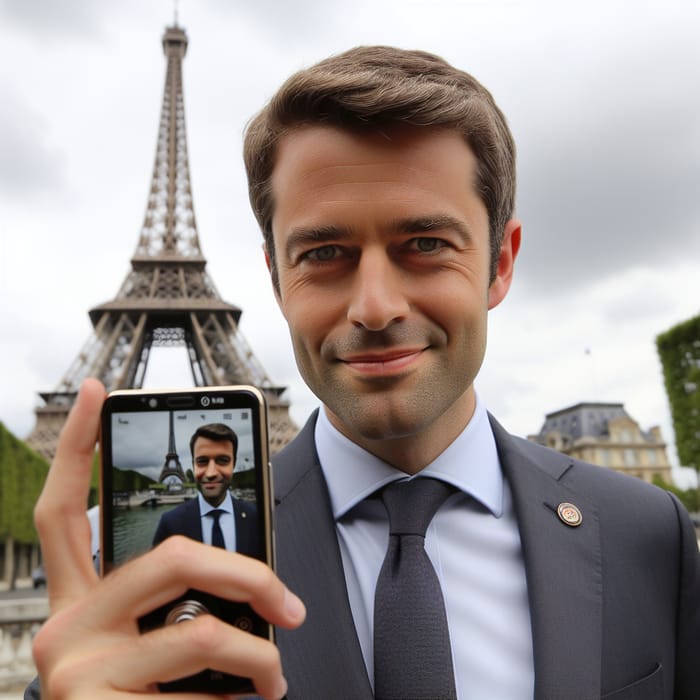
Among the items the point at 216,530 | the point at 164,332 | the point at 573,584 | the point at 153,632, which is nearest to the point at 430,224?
the point at 216,530

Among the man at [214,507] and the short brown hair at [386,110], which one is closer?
the man at [214,507]

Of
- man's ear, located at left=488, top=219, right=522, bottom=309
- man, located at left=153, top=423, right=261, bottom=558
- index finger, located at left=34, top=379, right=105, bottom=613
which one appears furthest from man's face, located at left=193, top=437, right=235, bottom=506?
man's ear, located at left=488, top=219, right=522, bottom=309

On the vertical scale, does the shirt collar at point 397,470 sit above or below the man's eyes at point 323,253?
below

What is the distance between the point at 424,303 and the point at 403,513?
560 millimetres

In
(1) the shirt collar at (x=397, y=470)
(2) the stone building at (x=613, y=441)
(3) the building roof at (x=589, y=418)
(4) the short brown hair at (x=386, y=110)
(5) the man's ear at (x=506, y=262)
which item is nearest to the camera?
(4) the short brown hair at (x=386, y=110)

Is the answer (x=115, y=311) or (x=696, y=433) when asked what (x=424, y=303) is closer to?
(x=696, y=433)

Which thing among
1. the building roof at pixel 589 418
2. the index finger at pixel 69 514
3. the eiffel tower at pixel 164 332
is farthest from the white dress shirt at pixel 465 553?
the building roof at pixel 589 418

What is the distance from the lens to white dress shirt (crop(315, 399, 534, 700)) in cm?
171

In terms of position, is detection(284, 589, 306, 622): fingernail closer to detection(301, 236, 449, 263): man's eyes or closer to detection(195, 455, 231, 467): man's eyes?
detection(195, 455, 231, 467): man's eyes

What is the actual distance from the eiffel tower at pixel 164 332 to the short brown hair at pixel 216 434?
35.5 m

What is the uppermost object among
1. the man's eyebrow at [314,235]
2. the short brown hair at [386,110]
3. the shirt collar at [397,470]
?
the short brown hair at [386,110]

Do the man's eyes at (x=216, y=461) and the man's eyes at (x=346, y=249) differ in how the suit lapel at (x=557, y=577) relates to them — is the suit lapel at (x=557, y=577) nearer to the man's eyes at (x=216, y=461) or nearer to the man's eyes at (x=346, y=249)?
the man's eyes at (x=346, y=249)

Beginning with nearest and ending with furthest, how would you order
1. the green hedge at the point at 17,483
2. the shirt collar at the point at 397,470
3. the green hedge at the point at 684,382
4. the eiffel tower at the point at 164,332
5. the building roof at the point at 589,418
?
the shirt collar at the point at 397,470 → the green hedge at the point at 684,382 → the green hedge at the point at 17,483 → the eiffel tower at the point at 164,332 → the building roof at the point at 589,418

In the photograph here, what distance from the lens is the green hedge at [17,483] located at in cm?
2531
